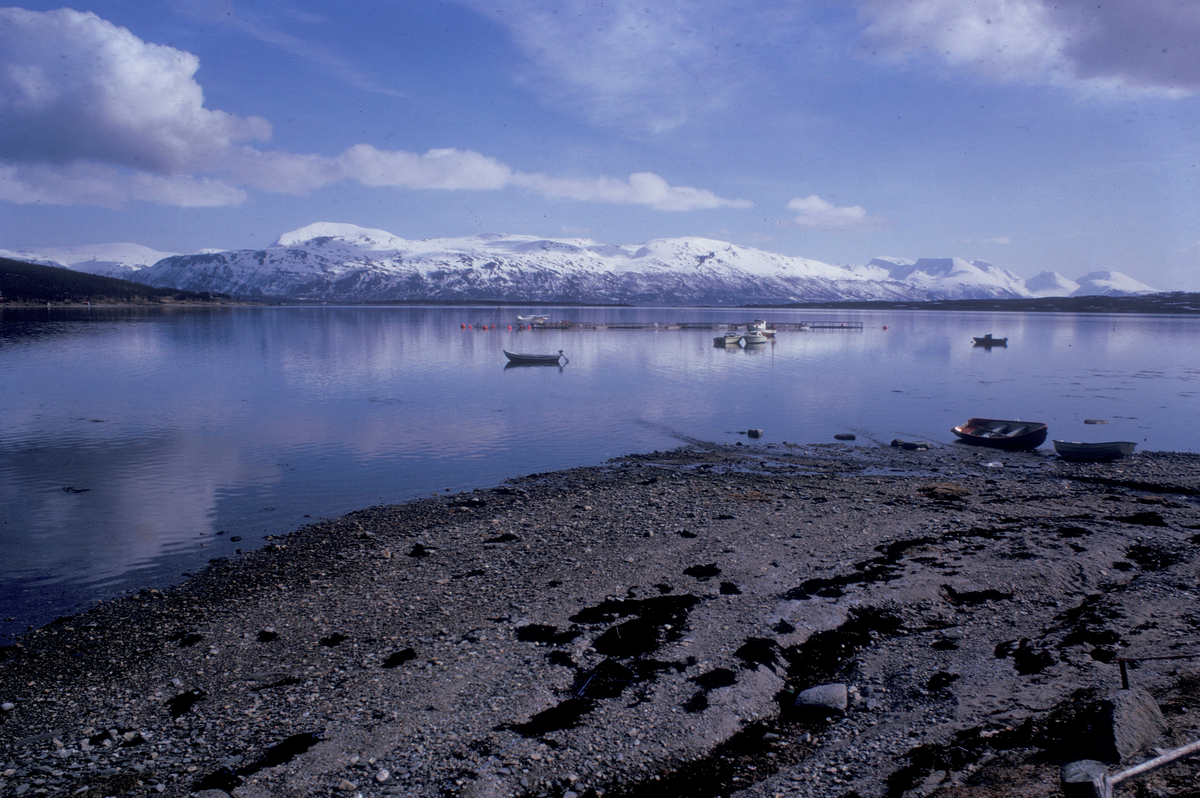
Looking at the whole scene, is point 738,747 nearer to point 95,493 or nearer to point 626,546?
point 626,546

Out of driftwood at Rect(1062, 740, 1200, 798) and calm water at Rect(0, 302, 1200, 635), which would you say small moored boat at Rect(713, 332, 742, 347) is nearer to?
calm water at Rect(0, 302, 1200, 635)

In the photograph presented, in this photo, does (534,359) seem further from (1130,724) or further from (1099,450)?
(1130,724)

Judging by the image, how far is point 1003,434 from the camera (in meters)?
27.9

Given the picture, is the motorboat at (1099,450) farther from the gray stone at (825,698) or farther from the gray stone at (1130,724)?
the gray stone at (825,698)

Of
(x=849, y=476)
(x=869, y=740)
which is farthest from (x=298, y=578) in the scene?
(x=849, y=476)

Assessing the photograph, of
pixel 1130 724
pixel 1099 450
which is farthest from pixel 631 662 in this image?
pixel 1099 450

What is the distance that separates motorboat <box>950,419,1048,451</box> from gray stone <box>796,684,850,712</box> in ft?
75.6

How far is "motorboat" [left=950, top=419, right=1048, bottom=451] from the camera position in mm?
26922

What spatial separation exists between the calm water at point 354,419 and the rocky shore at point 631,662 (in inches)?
154

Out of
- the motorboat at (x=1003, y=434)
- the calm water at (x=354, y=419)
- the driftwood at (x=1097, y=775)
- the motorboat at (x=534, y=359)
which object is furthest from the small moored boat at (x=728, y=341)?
the driftwood at (x=1097, y=775)

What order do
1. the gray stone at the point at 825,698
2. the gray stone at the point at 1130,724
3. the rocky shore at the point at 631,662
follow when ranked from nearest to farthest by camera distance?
the gray stone at the point at 1130,724, the rocky shore at the point at 631,662, the gray stone at the point at 825,698

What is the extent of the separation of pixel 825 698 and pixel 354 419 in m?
29.5

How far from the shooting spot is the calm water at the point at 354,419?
16984mm

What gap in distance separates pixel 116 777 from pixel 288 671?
2.46 meters
